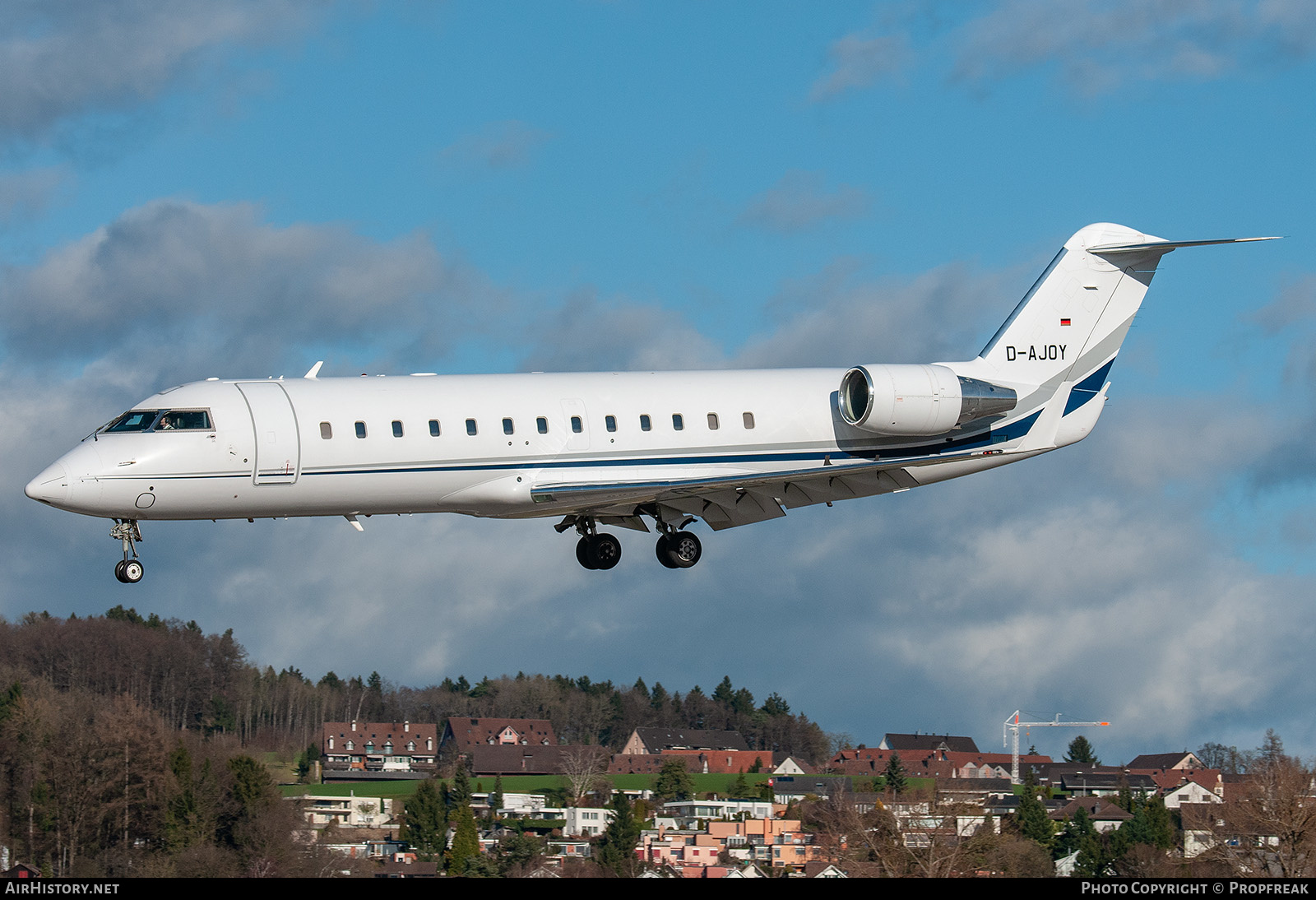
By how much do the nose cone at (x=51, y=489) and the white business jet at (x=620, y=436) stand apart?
0.03m

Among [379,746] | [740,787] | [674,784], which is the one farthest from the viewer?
[379,746]

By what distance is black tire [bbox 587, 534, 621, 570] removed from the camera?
33375 mm

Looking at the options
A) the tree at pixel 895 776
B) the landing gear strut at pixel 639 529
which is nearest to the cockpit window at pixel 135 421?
the landing gear strut at pixel 639 529

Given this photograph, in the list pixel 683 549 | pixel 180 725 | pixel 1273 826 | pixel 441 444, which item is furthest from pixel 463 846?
pixel 1273 826

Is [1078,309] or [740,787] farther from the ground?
[1078,309]

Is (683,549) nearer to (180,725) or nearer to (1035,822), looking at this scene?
(1035,822)

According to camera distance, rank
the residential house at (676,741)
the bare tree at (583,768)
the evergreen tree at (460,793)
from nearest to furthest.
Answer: the evergreen tree at (460,793)
the bare tree at (583,768)
the residential house at (676,741)

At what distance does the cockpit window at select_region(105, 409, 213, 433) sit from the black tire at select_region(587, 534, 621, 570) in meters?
8.99

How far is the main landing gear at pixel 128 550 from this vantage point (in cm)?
2778

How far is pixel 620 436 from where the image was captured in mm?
30062

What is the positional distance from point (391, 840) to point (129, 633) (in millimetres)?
19417

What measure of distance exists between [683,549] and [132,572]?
429 inches

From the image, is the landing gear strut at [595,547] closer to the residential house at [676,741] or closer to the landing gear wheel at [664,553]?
the landing gear wheel at [664,553]

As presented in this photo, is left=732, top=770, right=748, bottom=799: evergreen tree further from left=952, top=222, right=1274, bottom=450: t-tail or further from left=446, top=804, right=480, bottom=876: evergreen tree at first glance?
left=952, top=222, right=1274, bottom=450: t-tail
